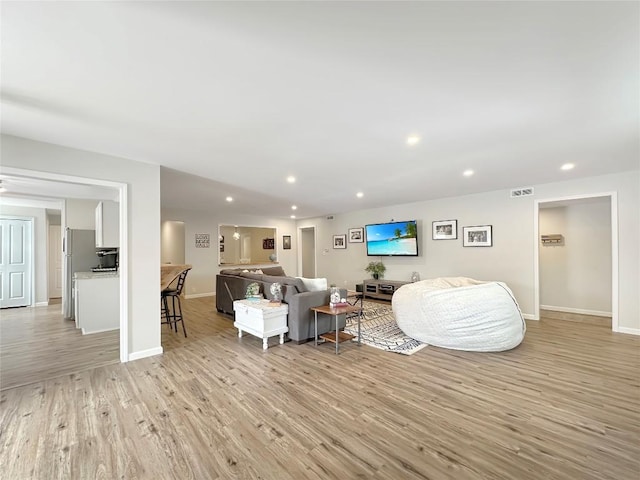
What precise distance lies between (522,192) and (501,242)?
1.02 meters

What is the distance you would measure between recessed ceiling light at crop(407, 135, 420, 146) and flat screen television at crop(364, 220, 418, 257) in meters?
3.99

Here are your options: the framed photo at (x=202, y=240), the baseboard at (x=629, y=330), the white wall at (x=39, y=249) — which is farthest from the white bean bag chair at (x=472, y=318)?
the white wall at (x=39, y=249)

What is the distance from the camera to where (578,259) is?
18.0ft

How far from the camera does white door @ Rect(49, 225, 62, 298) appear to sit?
7.74 m

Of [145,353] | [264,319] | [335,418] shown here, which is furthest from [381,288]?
[145,353]

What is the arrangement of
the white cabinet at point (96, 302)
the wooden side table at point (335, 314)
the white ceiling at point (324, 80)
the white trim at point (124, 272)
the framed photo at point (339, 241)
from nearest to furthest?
the white ceiling at point (324, 80) < the white trim at point (124, 272) < the wooden side table at point (335, 314) < the white cabinet at point (96, 302) < the framed photo at point (339, 241)

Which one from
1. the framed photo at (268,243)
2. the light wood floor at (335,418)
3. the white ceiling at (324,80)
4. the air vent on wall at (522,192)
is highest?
the white ceiling at (324,80)

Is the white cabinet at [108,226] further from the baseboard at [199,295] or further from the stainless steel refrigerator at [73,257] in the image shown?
the baseboard at [199,295]

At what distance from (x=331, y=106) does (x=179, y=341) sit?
3820 millimetres

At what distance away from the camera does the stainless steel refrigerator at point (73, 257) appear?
17.9ft

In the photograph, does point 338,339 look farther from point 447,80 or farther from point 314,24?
point 314,24

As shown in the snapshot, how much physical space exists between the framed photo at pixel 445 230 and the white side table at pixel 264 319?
4.24 metres

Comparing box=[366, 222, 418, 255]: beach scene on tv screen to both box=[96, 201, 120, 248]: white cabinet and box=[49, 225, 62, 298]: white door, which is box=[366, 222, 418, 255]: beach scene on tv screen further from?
box=[49, 225, 62, 298]: white door

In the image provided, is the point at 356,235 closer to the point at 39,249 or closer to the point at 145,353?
the point at 145,353
